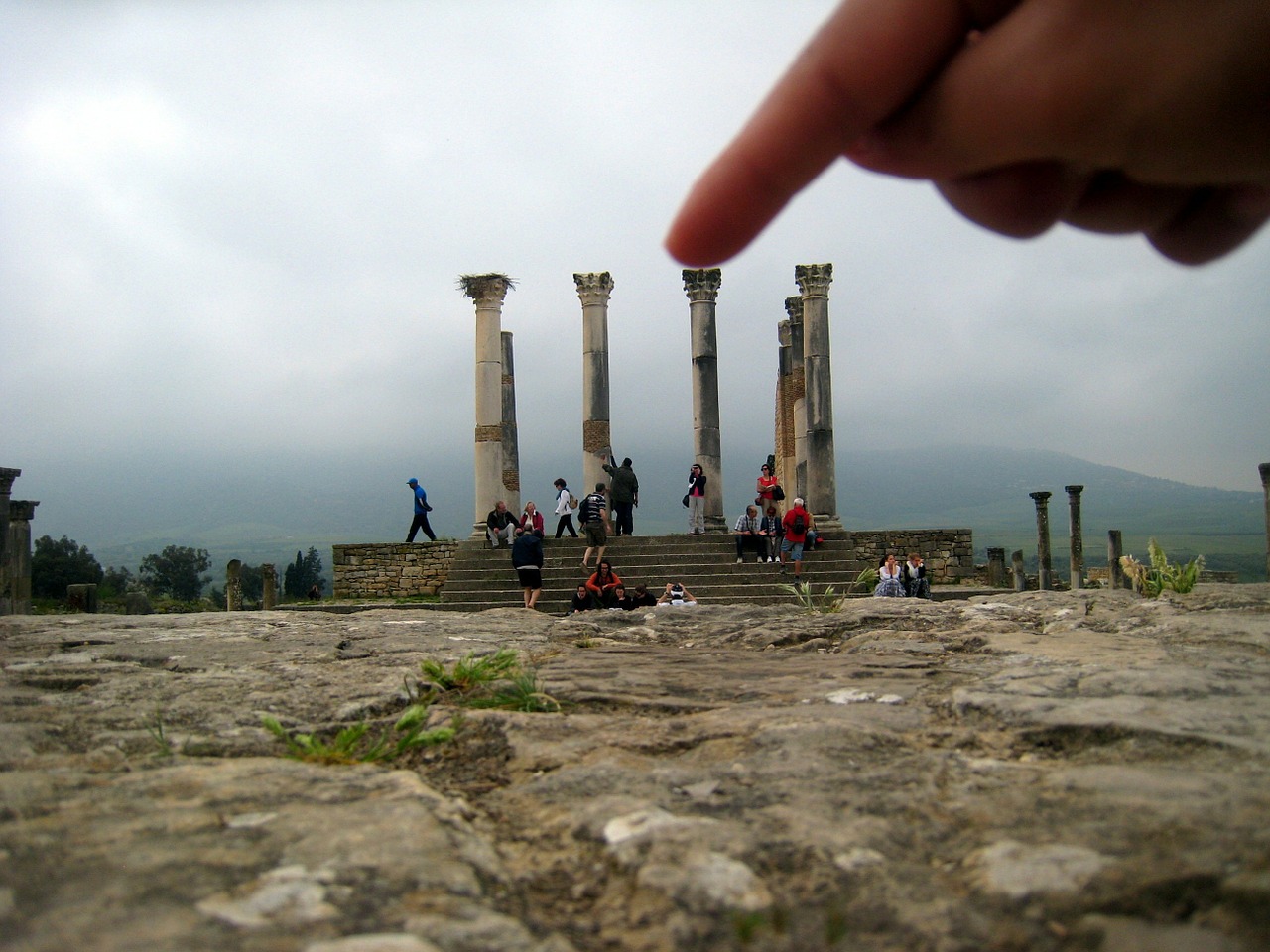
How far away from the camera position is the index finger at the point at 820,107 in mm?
1074

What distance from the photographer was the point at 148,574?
5006cm

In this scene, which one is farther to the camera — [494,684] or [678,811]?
[494,684]

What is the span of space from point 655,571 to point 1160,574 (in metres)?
12.6

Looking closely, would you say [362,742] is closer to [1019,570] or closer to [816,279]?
[816,279]

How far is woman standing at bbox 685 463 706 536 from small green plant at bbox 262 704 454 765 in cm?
1880

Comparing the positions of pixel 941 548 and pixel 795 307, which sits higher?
pixel 795 307

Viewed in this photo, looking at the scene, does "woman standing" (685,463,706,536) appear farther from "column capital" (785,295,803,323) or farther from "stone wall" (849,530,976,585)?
"column capital" (785,295,803,323)

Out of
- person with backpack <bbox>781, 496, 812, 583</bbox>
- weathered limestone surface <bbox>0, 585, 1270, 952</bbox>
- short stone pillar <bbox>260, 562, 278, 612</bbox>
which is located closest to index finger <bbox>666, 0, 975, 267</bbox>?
weathered limestone surface <bbox>0, 585, 1270, 952</bbox>

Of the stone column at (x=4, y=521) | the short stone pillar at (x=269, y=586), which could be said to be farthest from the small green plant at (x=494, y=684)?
the short stone pillar at (x=269, y=586)

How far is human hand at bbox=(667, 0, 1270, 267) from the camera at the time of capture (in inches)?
38.2

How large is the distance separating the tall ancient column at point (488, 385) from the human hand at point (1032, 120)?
69.4 ft

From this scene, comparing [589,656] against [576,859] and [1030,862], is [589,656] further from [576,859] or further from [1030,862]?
[1030,862]

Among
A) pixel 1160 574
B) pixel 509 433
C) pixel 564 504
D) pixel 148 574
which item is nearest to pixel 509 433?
pixel 509 433

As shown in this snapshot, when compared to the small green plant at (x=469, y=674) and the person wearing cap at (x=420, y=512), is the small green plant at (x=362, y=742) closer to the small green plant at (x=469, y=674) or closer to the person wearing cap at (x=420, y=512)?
the small green plant at (x=469, y=674)
